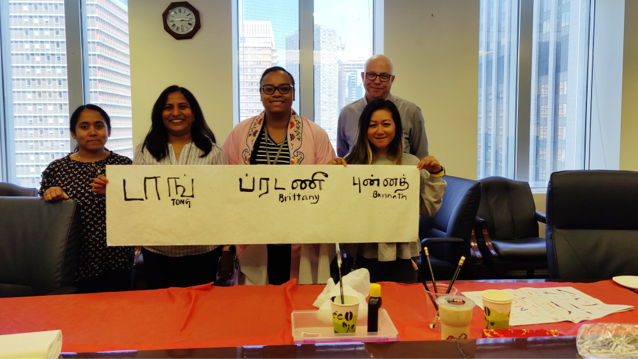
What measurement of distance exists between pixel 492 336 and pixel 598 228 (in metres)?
1.17

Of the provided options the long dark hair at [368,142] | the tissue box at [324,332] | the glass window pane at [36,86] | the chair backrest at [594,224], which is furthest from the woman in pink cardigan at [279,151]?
the glass window pane at [36,86]

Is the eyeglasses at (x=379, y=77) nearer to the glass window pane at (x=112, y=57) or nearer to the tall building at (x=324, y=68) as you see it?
the tall building at (x=324, y=68)

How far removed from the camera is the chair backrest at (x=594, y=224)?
158cm

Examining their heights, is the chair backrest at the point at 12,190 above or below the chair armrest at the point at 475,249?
above

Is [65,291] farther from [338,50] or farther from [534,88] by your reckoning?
[534,88]

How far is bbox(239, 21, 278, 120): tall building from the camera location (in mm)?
3963

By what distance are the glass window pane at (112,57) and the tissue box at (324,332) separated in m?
3.55

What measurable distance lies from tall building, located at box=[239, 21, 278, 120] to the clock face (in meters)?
0.56

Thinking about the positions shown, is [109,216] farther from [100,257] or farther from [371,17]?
[371,17]

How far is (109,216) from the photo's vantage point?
4.95 feet

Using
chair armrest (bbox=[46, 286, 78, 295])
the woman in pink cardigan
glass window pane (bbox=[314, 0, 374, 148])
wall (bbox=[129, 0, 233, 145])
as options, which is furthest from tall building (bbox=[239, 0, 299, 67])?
chair armrest (bbox=[46, 286, 78, 295])

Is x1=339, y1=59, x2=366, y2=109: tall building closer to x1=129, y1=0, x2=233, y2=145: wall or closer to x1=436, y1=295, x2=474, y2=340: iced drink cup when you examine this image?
x1=129, y1=0, x2=233, y2=145: wall

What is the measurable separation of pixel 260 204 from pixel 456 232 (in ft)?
4.96

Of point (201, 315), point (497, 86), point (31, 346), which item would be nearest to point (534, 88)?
point (497, 86)
